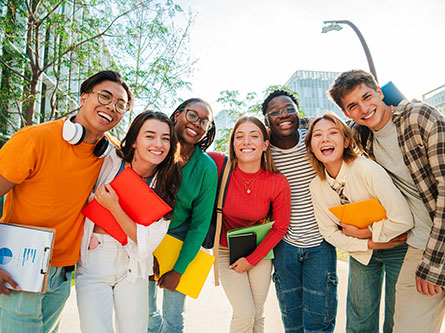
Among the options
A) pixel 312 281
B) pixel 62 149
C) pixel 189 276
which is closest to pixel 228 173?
pixel 189 276

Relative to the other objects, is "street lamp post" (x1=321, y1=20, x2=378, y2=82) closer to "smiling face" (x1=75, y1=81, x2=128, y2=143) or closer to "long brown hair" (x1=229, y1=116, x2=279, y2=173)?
"long brown hair" (x1=229, y1=116, x2=279, y2=173)

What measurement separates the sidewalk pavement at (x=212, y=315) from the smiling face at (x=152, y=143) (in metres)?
2.48

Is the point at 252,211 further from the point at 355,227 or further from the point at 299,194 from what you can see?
the point at 355,227

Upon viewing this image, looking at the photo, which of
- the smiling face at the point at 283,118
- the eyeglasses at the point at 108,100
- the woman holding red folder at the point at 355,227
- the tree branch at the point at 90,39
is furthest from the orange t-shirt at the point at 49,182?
the tree branch at the point at 90,39

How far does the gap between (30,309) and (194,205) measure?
1540mm

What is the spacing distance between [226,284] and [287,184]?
48.2 inches

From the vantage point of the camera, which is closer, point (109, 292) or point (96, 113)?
point (109, 292)

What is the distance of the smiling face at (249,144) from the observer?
2902 mm

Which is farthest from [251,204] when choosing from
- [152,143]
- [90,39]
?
[90,39]

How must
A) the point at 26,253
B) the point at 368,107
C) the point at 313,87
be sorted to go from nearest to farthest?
the point at 26,253 → the point at 368,107 → the point at 313,87

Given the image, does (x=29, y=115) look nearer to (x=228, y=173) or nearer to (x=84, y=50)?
(x=84, y=50)

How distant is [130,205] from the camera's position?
229cm

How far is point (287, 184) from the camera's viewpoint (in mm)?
2887

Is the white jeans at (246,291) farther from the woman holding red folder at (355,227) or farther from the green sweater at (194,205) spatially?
the woman holding red folder at (355,227)
